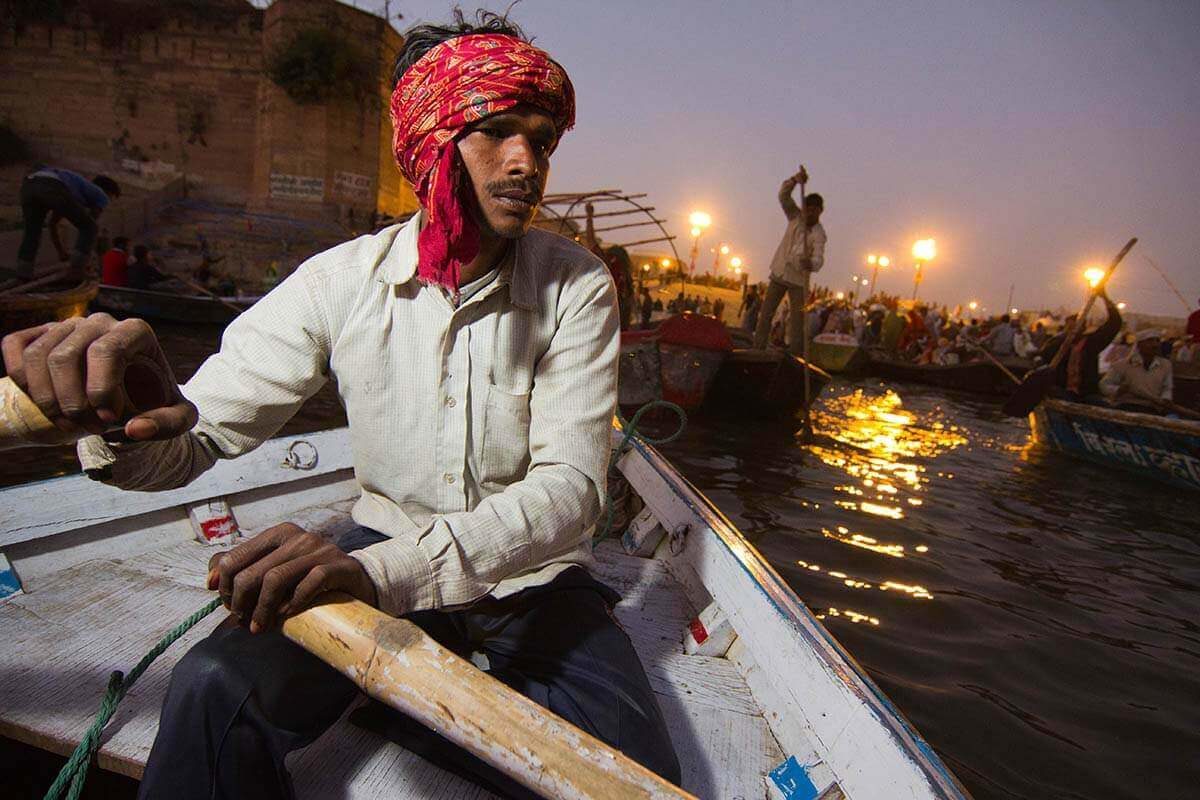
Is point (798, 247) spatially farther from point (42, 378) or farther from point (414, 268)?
point (42, 378)

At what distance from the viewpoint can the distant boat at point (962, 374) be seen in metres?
15.1

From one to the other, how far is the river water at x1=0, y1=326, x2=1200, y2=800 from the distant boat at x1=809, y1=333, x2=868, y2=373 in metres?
8.11

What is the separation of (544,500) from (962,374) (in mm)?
16994

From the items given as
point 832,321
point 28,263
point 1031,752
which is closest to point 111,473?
point 1031,752

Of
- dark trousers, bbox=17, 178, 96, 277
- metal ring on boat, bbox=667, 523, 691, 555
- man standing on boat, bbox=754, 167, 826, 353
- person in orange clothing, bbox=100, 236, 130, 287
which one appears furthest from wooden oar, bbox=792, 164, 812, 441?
person in orange clothing, bbox=100, 236, 130, 287

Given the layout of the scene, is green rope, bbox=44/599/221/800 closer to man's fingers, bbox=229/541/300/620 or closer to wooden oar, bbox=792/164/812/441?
man's fingers, bbox=229/541/300/620

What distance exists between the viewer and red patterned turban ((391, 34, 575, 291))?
1398 millimetres

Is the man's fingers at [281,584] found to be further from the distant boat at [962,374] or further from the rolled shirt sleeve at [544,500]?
the distant boat at [962,374]

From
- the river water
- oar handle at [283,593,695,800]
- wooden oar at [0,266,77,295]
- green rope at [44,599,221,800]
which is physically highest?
oar handle at [283,593,695,800]

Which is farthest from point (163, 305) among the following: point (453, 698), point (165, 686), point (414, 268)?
point (453, 698)

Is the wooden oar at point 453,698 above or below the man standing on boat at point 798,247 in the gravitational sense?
below

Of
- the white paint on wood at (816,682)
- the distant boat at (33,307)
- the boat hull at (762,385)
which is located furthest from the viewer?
the boat hull at (762,385)

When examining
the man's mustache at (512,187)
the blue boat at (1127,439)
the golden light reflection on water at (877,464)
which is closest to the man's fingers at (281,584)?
the man's mustache at (512,187)

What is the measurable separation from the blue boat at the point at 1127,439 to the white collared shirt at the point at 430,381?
8139 mm
